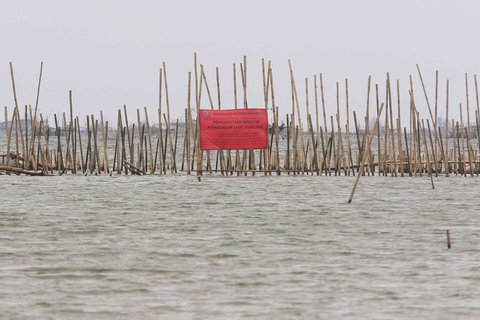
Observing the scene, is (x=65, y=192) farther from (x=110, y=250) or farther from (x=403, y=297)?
(x=403, y=297)

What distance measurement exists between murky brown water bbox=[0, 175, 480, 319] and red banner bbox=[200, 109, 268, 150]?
3.55m

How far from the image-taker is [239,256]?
9000 millimetres

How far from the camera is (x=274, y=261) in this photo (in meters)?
8.62

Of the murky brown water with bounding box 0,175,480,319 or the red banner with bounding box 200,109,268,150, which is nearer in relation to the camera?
the murky brown water with bounding box 0,175,480,319

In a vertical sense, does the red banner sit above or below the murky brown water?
above

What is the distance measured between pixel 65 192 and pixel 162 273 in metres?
10.1

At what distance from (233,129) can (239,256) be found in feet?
38.9

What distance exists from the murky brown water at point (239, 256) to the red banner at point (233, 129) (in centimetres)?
355

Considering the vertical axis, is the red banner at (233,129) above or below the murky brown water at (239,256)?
above

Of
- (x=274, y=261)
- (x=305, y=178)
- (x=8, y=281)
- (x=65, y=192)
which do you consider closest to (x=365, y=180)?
(x=305, y=178)

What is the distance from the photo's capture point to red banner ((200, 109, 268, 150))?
2056 centimetres

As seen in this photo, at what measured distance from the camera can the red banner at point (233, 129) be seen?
2056cm

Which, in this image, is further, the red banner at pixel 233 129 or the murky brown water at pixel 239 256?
the red banner at pixel 233 129

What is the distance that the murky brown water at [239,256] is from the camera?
21.5ft
